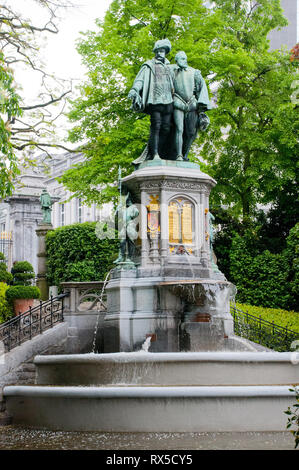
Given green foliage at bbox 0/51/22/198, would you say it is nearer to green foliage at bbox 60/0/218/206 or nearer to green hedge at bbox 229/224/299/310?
green foliage at bbox 60/0/218/206

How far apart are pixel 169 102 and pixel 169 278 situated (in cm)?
357

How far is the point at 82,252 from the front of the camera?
24297mm

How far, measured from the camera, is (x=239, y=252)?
81.6 ft

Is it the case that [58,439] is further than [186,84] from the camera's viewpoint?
No

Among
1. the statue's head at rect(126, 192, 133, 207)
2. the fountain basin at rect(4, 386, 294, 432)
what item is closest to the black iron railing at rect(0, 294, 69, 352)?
the statue's head at rect(126, 192, 133, 207)

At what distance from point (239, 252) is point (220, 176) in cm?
355

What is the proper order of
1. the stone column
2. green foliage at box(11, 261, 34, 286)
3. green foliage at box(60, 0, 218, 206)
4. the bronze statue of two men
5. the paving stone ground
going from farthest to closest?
the stone column → green foliage at box(11, 261, 34, 286) → green foliage at box(60, 0, 218, 206) → the bronze statue of two men → the paving stone ground

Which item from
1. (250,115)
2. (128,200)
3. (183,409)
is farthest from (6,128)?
(250,115)

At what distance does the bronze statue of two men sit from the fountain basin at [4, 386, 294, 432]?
19.1ft

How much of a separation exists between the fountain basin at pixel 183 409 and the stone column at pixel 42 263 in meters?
15.7

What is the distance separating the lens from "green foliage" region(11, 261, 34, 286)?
23.9 metres

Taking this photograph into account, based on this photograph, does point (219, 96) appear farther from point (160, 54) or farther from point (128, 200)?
point (128, 200)
